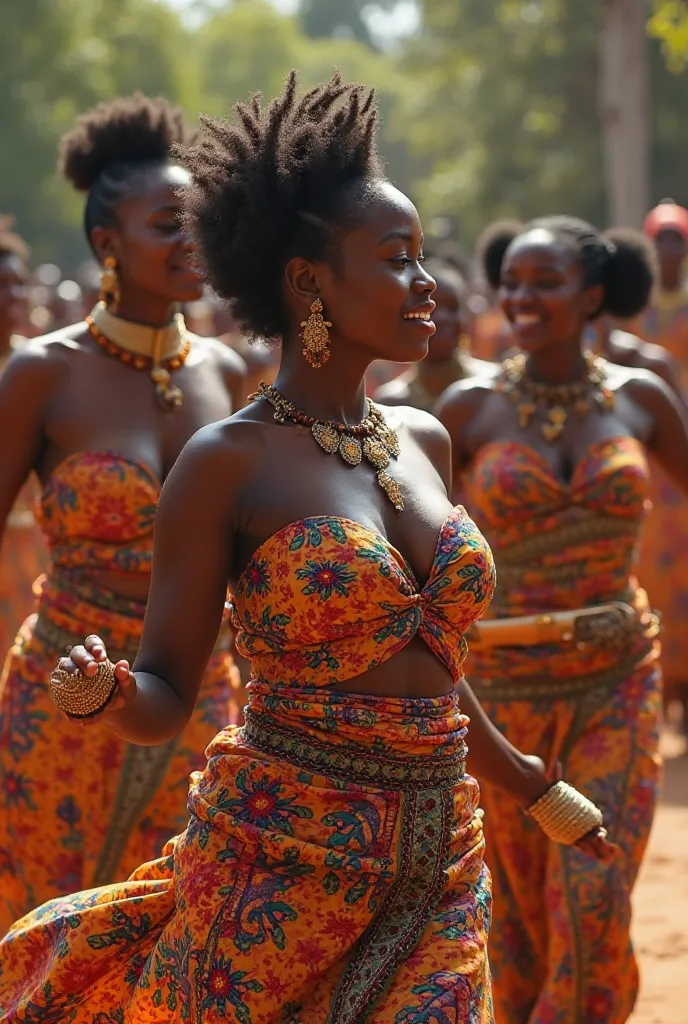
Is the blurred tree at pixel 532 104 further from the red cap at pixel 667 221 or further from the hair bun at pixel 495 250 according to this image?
the hair bun at pixel 495 250

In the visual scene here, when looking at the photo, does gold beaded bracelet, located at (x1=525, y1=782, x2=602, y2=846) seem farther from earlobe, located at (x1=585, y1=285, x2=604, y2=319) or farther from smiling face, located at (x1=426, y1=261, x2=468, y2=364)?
smiling face, located at (x1=426, y1=261, x2=468, y2=364)

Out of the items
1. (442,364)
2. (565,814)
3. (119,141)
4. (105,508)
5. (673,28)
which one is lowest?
(565,814)

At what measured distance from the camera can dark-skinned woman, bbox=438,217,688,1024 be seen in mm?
5324

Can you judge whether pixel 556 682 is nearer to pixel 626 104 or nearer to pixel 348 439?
pixel 348 439

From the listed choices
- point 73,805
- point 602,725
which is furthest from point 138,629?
point 602,725

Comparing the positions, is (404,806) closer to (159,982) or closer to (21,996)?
(159,982)

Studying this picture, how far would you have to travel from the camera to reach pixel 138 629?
5148 millimetres

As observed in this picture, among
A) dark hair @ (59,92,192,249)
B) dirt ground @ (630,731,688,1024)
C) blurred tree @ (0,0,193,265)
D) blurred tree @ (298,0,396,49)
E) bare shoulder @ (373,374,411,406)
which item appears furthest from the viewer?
blurred tree @ (298,0,396,49)

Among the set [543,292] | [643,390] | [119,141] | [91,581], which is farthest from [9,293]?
[91,581]

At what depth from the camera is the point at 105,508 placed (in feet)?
16.7

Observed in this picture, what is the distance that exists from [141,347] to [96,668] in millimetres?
2383

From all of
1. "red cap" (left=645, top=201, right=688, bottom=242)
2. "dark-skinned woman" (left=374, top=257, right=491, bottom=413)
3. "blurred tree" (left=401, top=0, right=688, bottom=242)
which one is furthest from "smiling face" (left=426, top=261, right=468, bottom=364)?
"blurred tree" (left=401, top=0, right=688, bottom=242)

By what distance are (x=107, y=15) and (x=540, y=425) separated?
50.6 meters

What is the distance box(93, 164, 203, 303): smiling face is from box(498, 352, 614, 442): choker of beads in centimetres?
112
